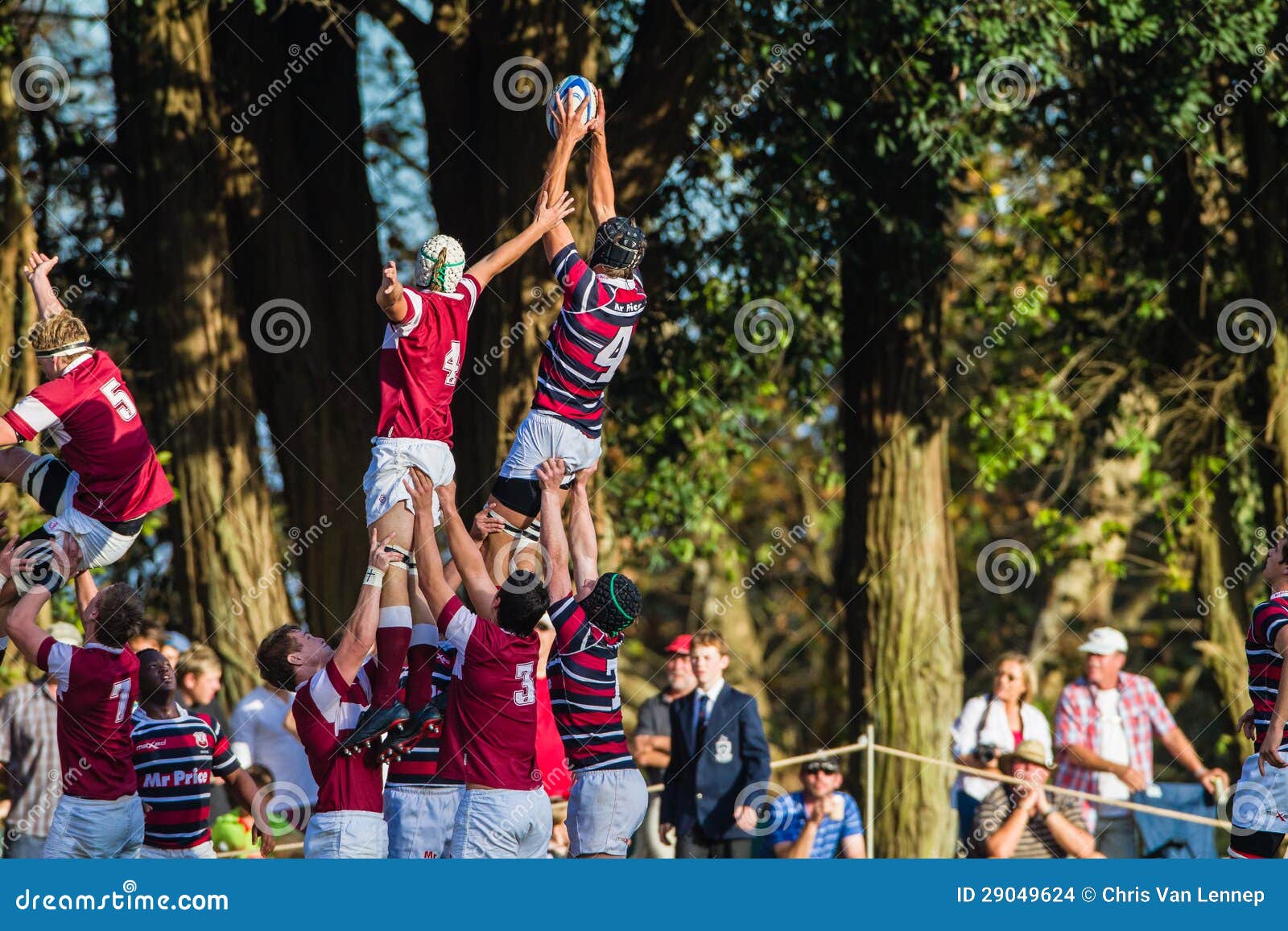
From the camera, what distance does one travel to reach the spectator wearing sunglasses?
32.7ft

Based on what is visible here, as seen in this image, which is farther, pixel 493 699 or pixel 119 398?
pixel 119 398

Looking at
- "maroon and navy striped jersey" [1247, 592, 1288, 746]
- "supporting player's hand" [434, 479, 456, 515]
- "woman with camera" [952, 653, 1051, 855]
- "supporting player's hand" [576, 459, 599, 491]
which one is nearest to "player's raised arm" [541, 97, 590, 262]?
"supporting player's hand" [576, 459, 599, 491]

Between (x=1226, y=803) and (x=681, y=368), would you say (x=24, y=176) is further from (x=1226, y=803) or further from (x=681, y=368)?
(x=1226, y=803)

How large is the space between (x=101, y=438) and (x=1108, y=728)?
687cm

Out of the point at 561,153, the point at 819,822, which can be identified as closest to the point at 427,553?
the point at 561,153

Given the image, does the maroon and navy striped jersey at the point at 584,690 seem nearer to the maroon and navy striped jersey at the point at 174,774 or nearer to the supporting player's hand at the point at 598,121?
the maroon and navy striped jersey at the point at 174,774

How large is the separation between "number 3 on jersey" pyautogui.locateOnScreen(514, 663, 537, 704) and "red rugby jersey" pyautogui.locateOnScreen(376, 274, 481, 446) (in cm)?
183

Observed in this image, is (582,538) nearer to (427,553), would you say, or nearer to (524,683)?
(427,553)

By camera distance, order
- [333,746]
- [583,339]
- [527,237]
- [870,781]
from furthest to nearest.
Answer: [870,781]
[583,339]
[527,237]
[333,746]

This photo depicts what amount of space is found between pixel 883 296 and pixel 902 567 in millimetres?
2230

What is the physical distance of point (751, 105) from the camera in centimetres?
1314

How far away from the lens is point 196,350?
12164mm

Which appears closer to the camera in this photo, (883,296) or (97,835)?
(97,835)

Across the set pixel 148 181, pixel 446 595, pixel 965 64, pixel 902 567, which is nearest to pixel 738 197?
pixel 965 64
